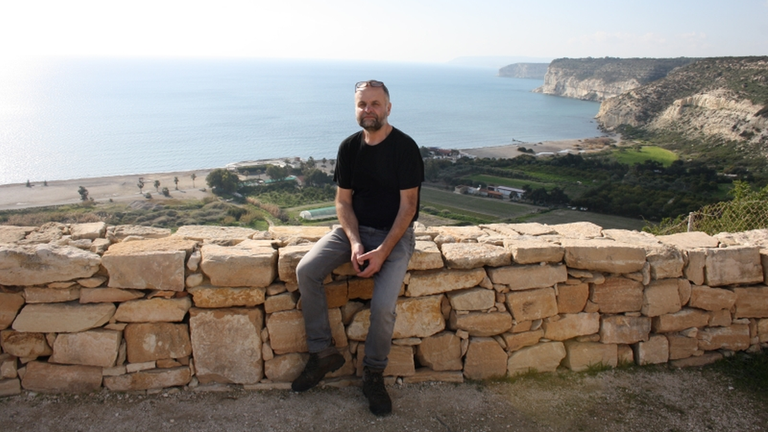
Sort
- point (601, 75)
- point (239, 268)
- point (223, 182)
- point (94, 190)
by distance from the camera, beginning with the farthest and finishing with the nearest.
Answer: point (601, 75) → point (94, 190) → point (223, 182) → point (239, 268)

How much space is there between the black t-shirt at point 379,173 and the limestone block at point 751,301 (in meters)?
2.91

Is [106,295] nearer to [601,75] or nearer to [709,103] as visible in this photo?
[709,103]

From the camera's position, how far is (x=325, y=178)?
45.1m

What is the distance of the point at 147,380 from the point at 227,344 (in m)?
0.61

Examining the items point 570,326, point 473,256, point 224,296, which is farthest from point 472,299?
point 224,296

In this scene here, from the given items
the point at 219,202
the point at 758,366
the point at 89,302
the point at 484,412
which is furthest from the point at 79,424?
the point at 219,202

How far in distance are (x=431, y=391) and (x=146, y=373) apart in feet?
6.68

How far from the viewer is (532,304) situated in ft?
13.3

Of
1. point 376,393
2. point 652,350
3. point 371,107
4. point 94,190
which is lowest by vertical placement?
point 94,190

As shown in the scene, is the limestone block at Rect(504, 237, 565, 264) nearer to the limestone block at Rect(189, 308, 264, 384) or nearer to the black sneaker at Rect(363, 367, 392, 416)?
the black sneaker at Rect(363, 367, 392, 416)

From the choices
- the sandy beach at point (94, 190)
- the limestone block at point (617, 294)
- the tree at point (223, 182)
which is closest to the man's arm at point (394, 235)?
the limestone block at point (617, 294)

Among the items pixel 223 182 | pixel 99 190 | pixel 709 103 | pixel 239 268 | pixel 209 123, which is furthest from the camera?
pixel 209 123

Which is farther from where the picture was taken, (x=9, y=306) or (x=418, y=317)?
(x=418, y=317)

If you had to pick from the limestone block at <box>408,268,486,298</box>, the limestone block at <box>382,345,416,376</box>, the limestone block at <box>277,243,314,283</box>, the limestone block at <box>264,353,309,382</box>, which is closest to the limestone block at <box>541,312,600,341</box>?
the limestone block at <box>408,268,486,298</box>
